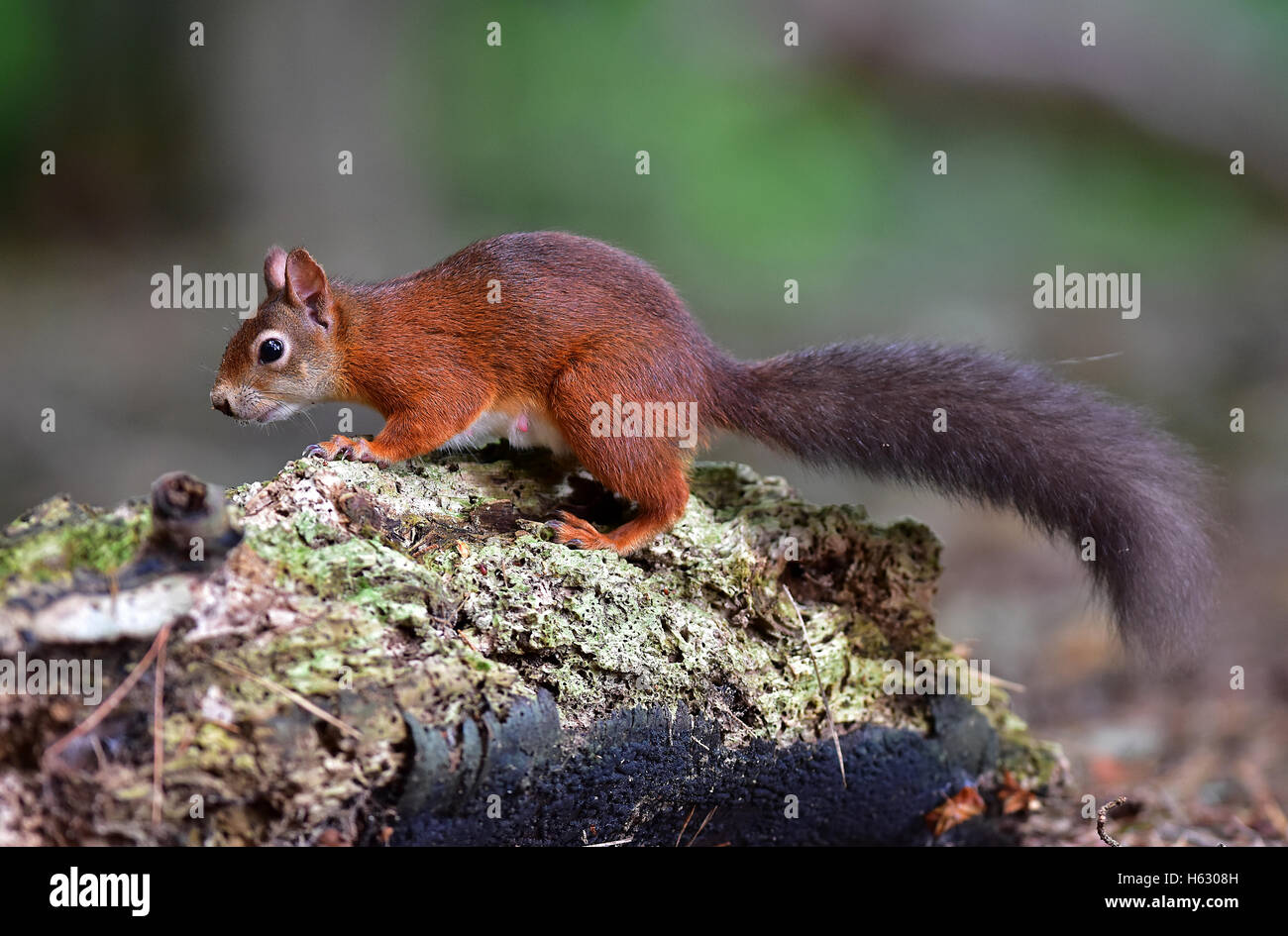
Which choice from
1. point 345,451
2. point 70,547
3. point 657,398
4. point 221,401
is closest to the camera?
point 70,547

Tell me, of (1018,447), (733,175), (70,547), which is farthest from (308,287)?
(733,175)

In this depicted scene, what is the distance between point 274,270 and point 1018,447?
233 centimetres

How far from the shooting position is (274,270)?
3.33 metres

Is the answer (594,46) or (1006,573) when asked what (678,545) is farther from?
(594,46)

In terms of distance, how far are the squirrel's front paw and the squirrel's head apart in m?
0.41

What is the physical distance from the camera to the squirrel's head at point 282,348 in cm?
322

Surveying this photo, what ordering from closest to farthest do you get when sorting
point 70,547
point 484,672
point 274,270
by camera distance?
point 70,547
point 484,672
point 274,270

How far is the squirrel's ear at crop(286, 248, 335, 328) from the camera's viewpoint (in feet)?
10.5

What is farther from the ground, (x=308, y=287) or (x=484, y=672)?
(x=308, y=287)

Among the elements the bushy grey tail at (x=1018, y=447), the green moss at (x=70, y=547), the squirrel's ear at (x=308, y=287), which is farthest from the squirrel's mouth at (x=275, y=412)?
the bushy grey tail at (x=1018, y=447)

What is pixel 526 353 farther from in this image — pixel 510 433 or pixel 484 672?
pixel 484 672

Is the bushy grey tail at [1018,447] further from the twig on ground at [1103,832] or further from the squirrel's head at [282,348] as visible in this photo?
the squirrel's head at [282,348]

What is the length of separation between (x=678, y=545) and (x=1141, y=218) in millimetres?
6858

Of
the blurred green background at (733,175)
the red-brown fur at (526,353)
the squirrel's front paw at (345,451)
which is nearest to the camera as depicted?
the squirrel's front paw at (345,451)
